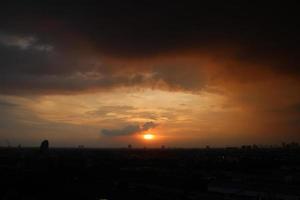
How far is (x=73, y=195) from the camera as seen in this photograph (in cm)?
4269

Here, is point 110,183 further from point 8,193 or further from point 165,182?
point 8,193

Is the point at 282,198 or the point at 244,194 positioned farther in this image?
the point at 244,194

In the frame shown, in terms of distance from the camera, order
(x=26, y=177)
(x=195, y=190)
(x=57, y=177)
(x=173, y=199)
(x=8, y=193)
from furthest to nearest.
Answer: (x=57, y=177), (x=26, y=177), (x=195, y=190), (x=173, y=199), (x=8, y=193)

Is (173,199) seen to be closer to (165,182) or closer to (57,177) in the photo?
(165,182)

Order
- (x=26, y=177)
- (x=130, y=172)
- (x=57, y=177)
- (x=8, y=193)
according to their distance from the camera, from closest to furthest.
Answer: (x=8, y=193)
(x=26, y=177)
(x=57, y=177)
(x=130, y=172)

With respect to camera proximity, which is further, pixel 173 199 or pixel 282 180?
pixel 282 180

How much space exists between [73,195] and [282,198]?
24.5 meters

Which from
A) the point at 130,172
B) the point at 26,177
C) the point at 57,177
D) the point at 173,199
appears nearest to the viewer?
the point at 173,199

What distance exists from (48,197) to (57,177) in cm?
1792

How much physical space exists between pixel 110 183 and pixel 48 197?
50.2 feet

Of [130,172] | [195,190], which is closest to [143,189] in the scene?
[195,190]

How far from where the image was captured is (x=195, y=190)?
50375mm

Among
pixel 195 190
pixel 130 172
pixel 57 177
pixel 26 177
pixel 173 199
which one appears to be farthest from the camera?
pixel 130 172

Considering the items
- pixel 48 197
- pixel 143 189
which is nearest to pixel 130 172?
pixel 143 189
